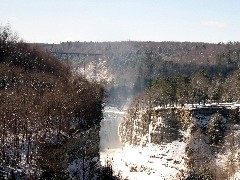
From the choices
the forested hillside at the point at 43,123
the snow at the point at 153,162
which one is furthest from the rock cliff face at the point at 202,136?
the forested hillside at the point at 43,123

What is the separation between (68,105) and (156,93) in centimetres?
4033

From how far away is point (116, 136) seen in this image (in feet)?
332

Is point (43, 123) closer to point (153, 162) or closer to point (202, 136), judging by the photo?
point (153, 162)

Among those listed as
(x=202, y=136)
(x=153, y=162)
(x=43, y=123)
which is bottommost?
A: (x=153, y=162)

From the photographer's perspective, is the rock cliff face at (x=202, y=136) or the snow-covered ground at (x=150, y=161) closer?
the rock cliff face at (x=202, y=136)

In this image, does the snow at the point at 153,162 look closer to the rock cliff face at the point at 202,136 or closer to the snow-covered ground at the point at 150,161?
the snow-covered ground at the point at 150,161

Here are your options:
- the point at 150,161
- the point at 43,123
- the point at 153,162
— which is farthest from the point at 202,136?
the point at 43,123

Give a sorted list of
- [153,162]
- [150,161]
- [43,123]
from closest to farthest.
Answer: [43,123]
[153,162]
[150,161]

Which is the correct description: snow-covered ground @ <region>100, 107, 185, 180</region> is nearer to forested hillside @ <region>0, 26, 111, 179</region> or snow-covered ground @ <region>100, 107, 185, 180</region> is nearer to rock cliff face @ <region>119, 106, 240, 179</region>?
rock cliff face @ <region>119, 106, 240, 179</region>

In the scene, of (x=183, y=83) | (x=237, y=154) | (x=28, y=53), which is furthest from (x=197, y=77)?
(x=28, y=53)

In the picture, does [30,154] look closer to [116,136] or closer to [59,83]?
[59,83]

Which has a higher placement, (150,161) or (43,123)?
(43,123)

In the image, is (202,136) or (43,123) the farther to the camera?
(202,136)

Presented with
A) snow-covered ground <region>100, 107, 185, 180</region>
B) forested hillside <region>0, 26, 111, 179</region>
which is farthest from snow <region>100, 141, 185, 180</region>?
Answer: forested hillside <region>0, 26, 111, 179</region>
